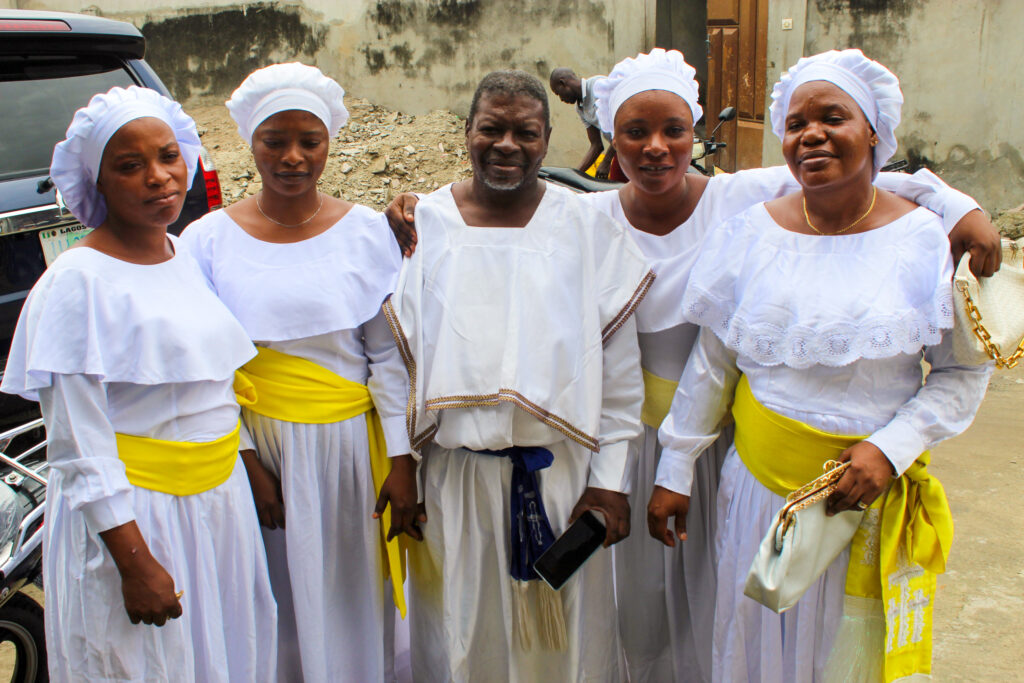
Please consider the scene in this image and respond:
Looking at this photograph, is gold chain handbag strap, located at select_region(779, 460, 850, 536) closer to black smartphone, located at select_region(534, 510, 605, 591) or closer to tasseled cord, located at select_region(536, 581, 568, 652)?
black smartphone, located at select_region(534, 510, 605, 591)

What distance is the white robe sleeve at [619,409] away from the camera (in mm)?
2416

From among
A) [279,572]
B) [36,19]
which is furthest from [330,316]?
[36,19]

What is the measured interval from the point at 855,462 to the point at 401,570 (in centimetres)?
135

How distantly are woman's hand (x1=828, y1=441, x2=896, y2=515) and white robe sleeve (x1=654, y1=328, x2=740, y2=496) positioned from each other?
419 millimetres

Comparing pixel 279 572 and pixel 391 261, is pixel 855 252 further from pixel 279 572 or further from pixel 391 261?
pixel 279 572

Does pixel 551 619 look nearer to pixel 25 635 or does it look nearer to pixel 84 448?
pixel 84 448

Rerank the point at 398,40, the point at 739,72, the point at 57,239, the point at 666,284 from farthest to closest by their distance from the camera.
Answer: the point at 398,40, the point at 739,72, the point at 57,239, the point at 666,284

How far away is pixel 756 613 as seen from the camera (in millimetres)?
2332

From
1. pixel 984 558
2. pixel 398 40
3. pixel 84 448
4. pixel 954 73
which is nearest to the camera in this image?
pixel 84 448

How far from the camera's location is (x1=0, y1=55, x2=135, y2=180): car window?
3852 mm

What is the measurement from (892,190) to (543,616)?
149cm

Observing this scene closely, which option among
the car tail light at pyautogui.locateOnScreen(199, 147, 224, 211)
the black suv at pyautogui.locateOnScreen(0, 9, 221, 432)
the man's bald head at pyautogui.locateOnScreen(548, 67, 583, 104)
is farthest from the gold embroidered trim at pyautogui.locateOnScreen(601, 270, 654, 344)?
the man's bald head at pyautogui.locateOnScreen(548, 67, 583, 104)

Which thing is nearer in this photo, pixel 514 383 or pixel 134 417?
pixel 134 417

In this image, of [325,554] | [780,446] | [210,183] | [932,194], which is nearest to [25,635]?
[325,554]
